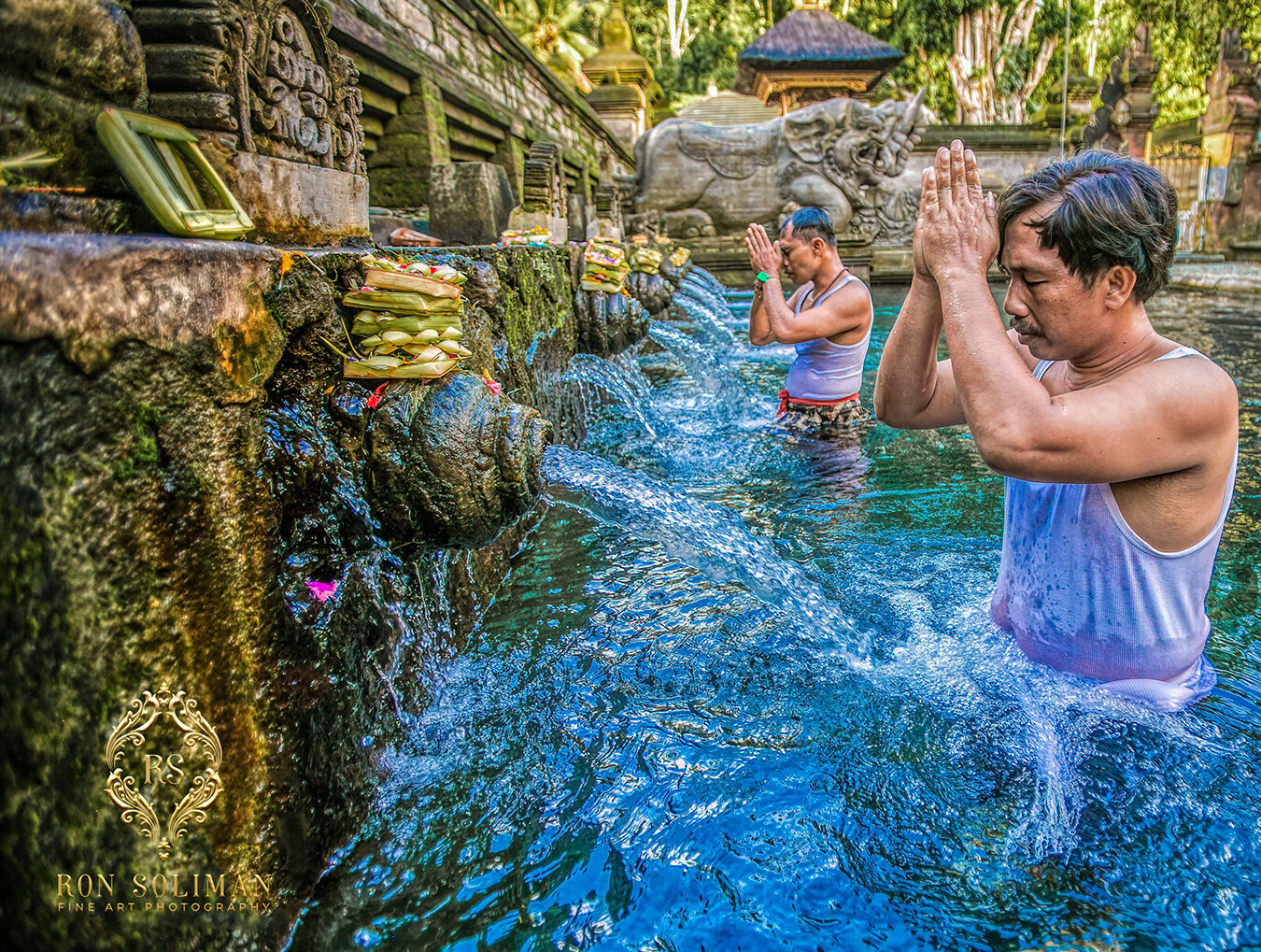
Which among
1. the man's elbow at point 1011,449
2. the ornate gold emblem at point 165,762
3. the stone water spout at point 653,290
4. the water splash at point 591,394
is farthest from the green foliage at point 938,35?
the ornate gold emblem at point 165,762

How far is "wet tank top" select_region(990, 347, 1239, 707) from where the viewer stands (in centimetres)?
179

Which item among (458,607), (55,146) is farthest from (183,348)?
(458,607)

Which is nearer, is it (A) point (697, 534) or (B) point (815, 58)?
(A) point (697, 534)

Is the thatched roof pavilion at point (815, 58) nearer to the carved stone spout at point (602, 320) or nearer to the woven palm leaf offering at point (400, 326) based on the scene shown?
the carved stone spout at point (602, 320)

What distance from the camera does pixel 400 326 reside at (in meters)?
2.13

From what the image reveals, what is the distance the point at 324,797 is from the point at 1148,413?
1957mm

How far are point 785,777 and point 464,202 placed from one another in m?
5.11

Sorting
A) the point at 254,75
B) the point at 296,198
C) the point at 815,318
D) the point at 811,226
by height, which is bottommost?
the point at 815,318

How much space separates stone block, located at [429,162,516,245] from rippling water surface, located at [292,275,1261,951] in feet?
10.9

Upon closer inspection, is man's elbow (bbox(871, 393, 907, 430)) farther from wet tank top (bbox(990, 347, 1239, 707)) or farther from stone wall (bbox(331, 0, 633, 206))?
stone wall (bbox(331, 0, 633, 206))

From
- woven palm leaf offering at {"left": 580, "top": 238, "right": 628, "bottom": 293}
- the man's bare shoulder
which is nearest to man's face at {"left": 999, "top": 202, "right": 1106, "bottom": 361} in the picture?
the man's bare shoulder

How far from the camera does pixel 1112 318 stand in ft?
5.60

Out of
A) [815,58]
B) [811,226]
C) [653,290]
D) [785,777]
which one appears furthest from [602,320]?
[815,58]

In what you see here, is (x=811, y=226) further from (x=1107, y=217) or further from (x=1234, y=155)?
(x=1234, y=155)
